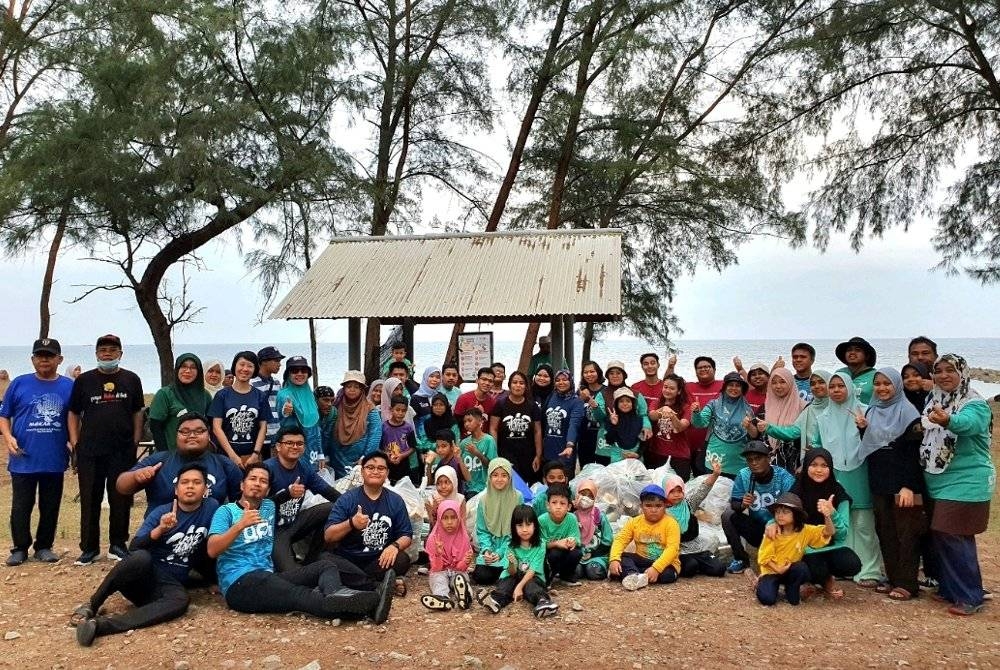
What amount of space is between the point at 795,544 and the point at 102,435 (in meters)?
4.31

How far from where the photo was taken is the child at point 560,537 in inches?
179

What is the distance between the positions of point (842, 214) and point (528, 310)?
250 inches

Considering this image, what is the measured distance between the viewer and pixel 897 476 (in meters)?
4.40

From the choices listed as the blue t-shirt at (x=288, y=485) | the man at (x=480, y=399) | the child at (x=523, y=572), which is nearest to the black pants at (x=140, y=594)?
the blue t-shirt at (x=288, y=485)

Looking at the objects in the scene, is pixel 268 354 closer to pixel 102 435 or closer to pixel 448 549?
pixel 102 435

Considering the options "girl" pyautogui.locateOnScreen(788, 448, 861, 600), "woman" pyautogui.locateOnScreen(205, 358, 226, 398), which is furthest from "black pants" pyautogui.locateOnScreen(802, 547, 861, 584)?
"woman" pyautogui.locateOnScreen(205, 358, 226, 398)

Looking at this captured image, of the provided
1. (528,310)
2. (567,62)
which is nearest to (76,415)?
(528,310)

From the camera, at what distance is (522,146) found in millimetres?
14492

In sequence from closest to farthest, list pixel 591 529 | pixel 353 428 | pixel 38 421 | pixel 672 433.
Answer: pixel 38 421, pixel 591 529, pixel 353 428, pixel 672 433

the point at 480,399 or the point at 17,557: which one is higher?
the point at 480,399

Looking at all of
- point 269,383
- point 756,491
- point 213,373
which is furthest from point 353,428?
point 756,491

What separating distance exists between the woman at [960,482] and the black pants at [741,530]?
963 millimetres

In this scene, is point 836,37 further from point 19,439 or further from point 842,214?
point 19,439

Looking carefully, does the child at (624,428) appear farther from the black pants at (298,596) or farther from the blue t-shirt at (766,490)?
the black pants at (298,596)
